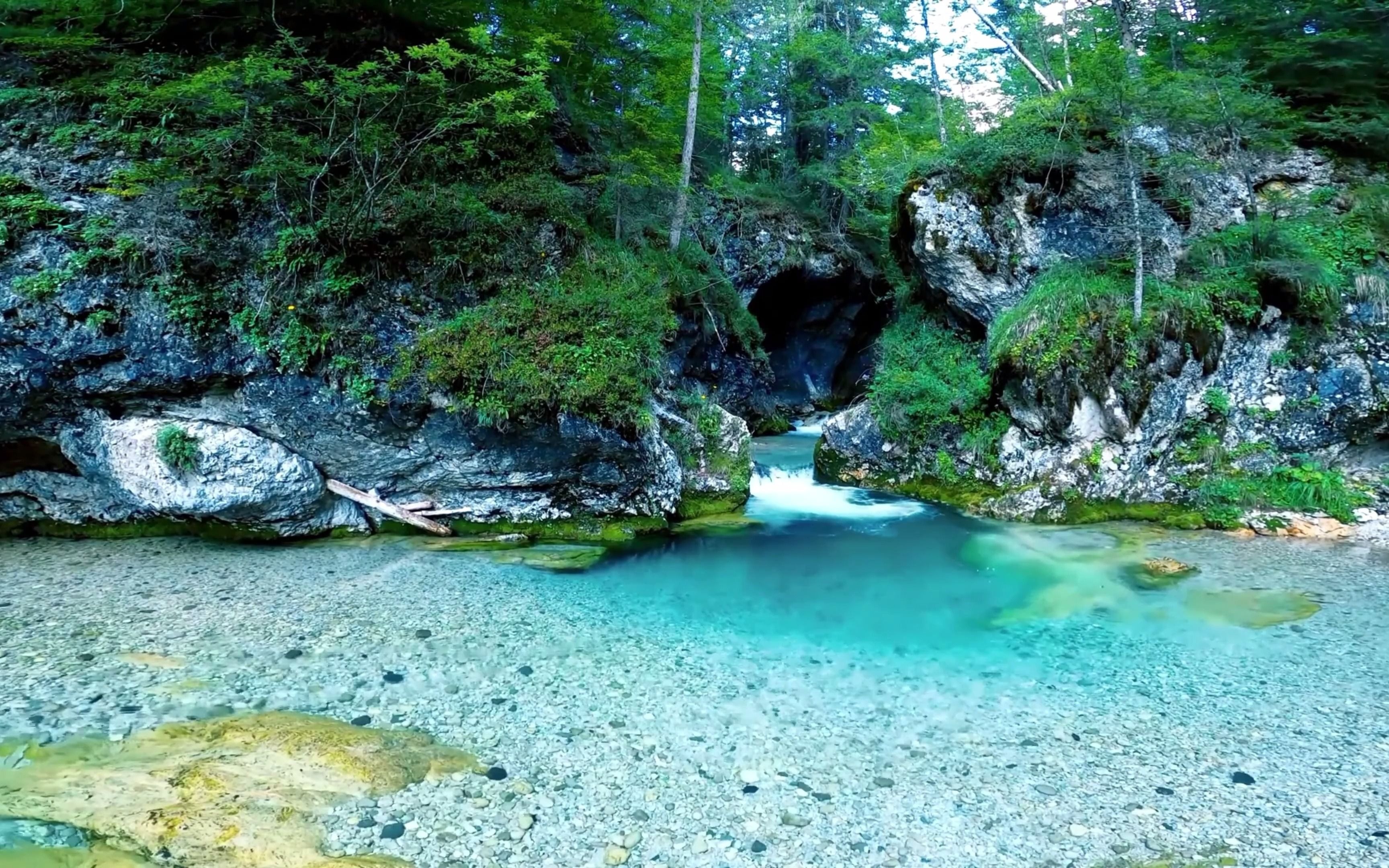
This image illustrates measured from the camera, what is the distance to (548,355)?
8.88 meters

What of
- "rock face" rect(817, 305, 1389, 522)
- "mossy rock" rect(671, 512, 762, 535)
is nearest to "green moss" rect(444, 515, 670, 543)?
"mossy rock" rect(671, 512, 762, 535)

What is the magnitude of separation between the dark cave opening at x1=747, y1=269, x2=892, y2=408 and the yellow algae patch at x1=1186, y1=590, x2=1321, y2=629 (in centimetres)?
1409

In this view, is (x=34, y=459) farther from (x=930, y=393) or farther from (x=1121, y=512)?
(x=1121, y=512)

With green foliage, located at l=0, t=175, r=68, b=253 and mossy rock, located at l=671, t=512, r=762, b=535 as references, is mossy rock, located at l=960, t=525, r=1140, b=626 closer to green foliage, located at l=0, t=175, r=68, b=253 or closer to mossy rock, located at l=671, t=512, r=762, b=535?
mossy rock, located at l=671, t=512, r=762, b=535

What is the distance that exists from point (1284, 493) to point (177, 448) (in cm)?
1459

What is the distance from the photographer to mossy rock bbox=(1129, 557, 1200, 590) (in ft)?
23.6

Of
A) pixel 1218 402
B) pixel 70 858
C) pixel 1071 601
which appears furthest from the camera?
pixel 1218 402

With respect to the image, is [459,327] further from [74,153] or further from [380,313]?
[74,153]

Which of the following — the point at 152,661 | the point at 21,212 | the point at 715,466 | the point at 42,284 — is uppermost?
the point at 21,212

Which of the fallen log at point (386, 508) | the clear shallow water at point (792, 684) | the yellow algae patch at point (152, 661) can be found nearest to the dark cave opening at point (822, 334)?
the fallen log at point (386, 508)

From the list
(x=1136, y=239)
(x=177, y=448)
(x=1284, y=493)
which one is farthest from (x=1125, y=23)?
(x=177, y=448)

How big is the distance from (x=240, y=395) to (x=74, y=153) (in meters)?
3.80

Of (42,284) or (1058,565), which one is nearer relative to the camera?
(42,284)

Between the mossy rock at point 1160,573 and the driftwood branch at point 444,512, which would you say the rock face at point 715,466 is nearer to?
the driftwood branch at point 444,512
